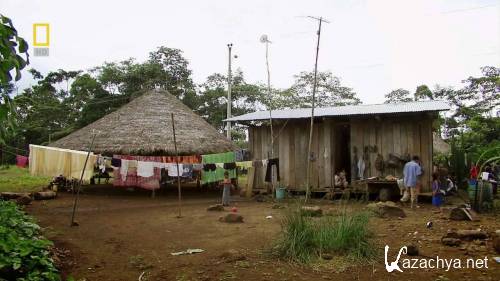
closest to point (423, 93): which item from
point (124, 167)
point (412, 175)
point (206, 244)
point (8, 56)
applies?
point (412, 175)

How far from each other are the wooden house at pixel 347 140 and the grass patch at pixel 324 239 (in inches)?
256

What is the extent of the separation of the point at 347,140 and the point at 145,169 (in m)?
7.55

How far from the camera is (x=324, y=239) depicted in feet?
18.6

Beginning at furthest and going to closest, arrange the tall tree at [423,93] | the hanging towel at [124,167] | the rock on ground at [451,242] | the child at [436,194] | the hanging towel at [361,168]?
1. the tall tree at [423,93]
2. the hanging towel at [124,167]
3. the hanging towel at [361,168]
4. the child at [436,194]
5. the rock on ground at [451,242]

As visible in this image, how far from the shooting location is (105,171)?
44.9ft

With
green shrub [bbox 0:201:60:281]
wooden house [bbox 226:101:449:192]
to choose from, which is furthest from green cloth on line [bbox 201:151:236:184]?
green shrub [bbox 0:201:60:281]

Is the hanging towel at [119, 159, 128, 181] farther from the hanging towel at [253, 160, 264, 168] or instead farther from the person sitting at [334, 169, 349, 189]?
the person sitting at [334, 169, 349, 189]

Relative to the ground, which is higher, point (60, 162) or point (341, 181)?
point (60, 162)

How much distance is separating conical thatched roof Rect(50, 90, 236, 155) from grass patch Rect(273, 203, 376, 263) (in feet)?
31.3

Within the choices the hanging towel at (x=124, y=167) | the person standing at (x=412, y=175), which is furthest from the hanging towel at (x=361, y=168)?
the hanging towel at (x=124, y=167)

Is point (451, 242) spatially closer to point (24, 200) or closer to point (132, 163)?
point (132, 163)

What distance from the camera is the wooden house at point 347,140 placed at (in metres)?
11.9

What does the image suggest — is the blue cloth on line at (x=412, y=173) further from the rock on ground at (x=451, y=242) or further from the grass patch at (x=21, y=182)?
the grass patch at (x=21, y=182)

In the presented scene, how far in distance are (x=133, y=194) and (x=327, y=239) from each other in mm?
11334
